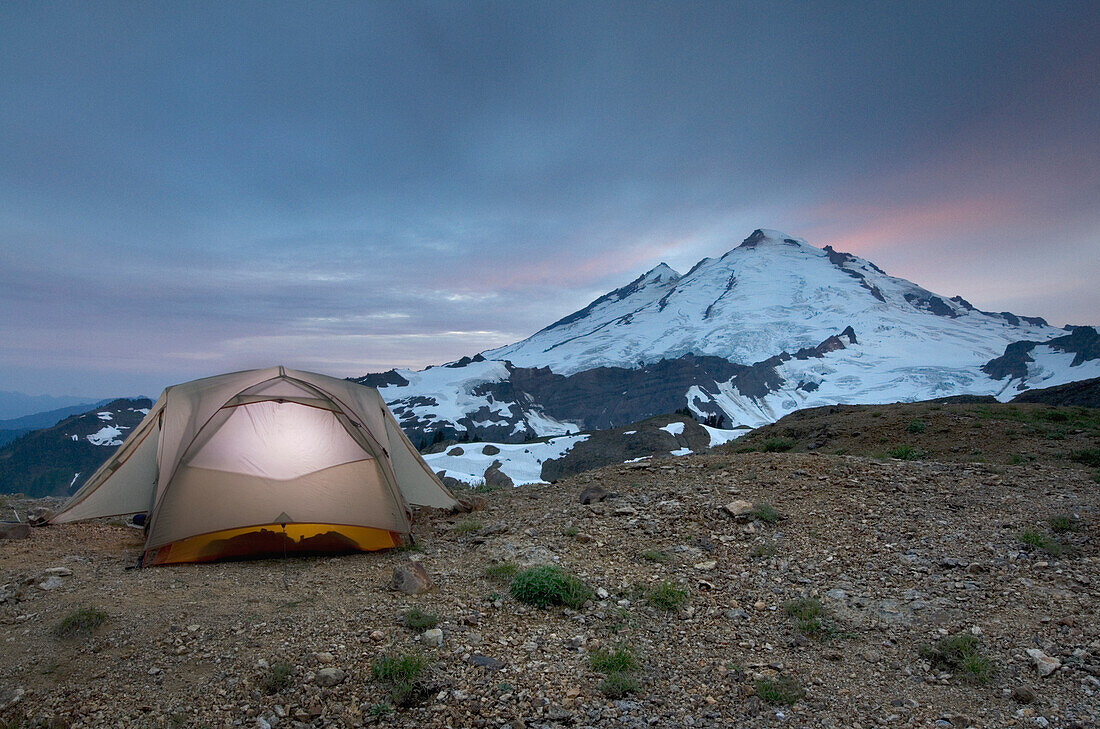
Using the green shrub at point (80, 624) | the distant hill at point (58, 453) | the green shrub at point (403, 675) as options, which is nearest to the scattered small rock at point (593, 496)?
the green shrub at point (403, 675)

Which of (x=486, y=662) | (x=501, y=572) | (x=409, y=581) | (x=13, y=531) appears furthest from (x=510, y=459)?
(x=486, y=662)

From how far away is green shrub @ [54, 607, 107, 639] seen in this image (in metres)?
4.56

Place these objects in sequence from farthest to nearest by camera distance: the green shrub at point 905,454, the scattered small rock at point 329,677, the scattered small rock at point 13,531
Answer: the green shrub at point 905,454 < the scattered small rock at point 13,531 < the scattered small rock at point 329,677

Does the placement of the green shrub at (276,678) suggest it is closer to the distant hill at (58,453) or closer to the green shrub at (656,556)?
the green shrub at (656,556)

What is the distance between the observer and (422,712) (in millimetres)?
3939

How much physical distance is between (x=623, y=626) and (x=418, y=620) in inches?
78.1

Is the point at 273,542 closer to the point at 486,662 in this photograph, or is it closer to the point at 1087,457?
the point at 486,662

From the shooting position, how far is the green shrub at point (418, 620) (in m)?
4.98

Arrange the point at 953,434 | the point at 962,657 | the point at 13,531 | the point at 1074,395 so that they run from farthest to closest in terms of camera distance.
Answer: the point at 1074,395, the point at 953,434, the point at 13,531, the point at 962,657

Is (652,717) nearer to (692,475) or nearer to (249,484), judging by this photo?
(249,484)

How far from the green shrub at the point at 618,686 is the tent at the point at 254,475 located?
4288 mm

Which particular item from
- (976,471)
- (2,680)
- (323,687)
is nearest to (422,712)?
(323,687)

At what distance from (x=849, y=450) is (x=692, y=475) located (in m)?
7.16

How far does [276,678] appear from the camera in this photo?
4105mm
